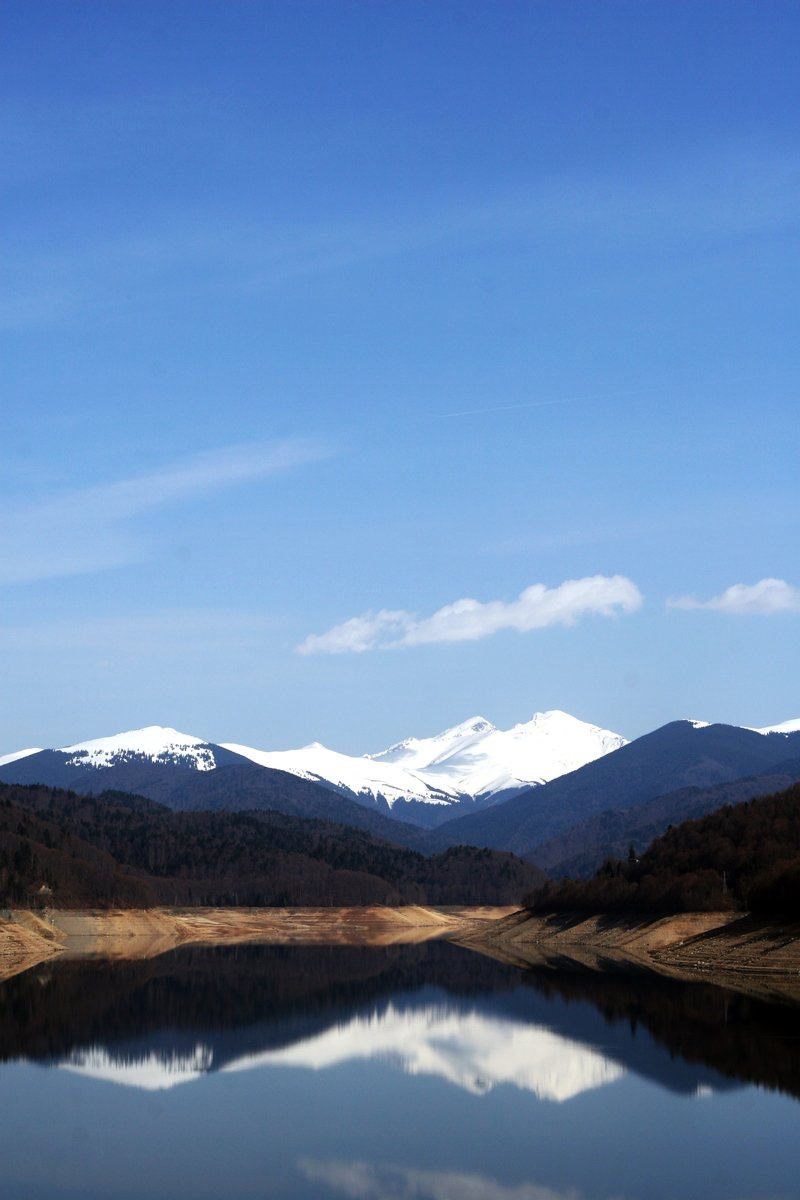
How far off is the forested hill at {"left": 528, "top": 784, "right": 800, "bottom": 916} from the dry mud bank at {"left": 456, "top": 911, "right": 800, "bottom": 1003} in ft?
6.83

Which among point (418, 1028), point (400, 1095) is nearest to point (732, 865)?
point (418, 1028)

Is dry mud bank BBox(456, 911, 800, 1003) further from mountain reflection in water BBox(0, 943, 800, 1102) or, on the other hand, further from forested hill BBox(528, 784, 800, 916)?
mountain reflection in water BBox(0, 943, 800, 1102)

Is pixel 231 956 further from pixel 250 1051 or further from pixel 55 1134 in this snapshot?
pixel 55 1134

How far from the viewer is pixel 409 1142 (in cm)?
6275

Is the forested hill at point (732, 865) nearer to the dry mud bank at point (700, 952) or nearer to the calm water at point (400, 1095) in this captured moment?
the dry mud bank at point (700, 952)

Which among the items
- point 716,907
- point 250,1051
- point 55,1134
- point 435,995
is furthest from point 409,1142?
point 716,907

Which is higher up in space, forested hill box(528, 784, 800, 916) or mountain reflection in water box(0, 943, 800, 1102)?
forested hill box(528, 784, 800, 916)

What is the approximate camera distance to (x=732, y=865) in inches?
6821

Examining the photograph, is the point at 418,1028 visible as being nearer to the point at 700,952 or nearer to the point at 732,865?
the point at 700,952

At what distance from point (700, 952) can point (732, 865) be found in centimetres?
2402

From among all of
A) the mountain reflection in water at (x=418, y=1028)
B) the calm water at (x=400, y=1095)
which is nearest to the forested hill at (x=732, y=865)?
the mountain reflection in water at (x=418, y=1028)

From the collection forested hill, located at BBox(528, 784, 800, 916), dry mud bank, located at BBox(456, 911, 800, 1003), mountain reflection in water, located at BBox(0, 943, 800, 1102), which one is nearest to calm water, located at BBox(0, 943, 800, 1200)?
mountain reflection in water, located at BBox(0, 943, 800, 1102)

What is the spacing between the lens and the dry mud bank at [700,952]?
12581cm

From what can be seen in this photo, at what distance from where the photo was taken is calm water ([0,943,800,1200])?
55125 millimetres
